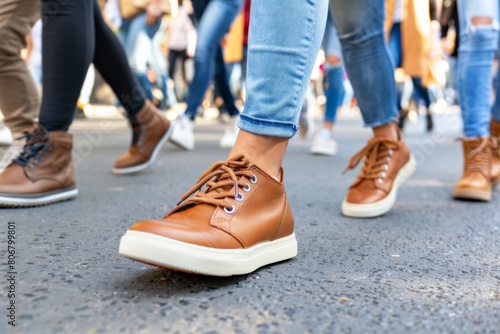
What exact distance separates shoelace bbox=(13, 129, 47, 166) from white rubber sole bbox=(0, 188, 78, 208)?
0.13 metres

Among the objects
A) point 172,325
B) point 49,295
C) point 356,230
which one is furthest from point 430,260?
point 49,295

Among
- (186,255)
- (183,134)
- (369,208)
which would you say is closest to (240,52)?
(183,134)

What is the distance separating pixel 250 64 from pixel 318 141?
271 cm

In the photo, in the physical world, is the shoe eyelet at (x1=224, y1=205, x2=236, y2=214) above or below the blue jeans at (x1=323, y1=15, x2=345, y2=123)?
above

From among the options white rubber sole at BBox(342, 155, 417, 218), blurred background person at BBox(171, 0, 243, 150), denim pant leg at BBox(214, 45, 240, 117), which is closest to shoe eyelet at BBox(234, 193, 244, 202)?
white rubber sole at BBox(342, 155, 417, 218)

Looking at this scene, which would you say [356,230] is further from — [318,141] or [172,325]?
[318,141]

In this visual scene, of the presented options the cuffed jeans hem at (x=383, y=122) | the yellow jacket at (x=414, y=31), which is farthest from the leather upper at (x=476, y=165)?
the yellow jacket at (x=414, y=31)

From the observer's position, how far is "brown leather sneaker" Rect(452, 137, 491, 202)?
2133 millimetres

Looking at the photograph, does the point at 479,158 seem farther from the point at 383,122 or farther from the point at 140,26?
the point at 140,26

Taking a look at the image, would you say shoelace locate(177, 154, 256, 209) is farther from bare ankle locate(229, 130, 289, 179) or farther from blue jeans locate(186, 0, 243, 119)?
blue jeans locate(186, 0, 243, 119)

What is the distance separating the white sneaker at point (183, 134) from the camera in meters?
3.41

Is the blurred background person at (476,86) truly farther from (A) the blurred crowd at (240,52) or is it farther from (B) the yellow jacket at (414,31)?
(B) the yellow jacket at (414,31)

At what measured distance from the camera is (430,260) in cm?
127

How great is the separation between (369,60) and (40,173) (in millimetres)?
1171
